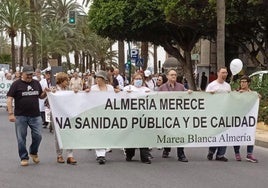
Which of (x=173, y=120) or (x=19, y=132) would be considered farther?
(x=173, y=120)

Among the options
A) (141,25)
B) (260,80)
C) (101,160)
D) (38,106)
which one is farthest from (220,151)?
(141,25)

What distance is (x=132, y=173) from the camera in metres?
9.81

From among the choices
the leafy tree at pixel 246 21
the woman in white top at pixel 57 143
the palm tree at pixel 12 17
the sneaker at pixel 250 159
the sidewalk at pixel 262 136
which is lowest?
the sidewalk at pixel 262 136

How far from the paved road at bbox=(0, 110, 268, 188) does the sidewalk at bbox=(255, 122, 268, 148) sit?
1748 millimetres

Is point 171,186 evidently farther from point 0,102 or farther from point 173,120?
point 0,102

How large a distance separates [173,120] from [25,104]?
273 centimetres

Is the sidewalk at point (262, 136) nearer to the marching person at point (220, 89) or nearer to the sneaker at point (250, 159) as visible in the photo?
the sneaker at point (250, 159)

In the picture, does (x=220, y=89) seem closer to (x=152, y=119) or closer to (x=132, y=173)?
(x=152, y=119)

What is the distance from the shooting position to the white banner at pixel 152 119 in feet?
36.0

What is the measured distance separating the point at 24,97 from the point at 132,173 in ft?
7.59

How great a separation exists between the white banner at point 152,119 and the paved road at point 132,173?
41 cm

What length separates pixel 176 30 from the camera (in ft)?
140

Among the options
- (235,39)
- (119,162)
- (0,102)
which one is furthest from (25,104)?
(235,39)

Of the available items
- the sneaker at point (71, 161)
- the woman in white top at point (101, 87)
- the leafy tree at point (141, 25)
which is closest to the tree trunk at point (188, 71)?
the leafy tree at point (141, 25)
